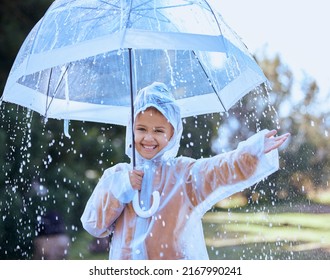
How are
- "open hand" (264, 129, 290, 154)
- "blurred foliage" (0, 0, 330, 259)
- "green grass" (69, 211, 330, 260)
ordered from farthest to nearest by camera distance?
"green grass" (69, 211, 330, 260)
"blurred foliage" (0, 0, 330, 259)
"open hand" (264, 129, 290, 154)

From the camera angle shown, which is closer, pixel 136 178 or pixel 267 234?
pixel 136 178

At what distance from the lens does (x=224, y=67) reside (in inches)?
79.5

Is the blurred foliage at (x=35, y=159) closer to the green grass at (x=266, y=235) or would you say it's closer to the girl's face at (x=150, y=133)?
the green grass at (x=266, y=235)

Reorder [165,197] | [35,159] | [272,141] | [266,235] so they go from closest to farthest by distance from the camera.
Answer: [272,141] < [165,197] < [35,159] < [266,235]

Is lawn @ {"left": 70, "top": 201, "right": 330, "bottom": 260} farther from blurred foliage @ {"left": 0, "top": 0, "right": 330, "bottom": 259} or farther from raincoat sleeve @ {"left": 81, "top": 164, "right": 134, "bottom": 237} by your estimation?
raincoat sleeve @ {"left": 81, "top": 164, "right": 134, "bottom": 237}

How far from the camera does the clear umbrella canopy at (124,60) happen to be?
67.1 inches

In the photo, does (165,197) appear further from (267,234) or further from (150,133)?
(267,234)

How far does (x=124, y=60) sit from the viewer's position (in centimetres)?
206

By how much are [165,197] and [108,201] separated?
136 mm

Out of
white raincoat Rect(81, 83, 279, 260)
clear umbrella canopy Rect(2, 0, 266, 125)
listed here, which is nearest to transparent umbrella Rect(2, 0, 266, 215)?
clear umbrella canopy Rect(2, 0, 266, 125)

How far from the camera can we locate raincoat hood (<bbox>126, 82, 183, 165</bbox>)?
5.82 feet

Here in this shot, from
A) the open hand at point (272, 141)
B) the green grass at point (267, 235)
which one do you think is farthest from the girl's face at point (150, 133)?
the green grass at point (267, 235)

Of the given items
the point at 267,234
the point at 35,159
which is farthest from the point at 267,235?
the point at 35,159

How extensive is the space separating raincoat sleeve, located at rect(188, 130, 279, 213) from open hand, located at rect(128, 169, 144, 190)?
0.12 m
